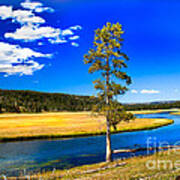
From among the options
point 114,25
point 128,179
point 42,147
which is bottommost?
point 42,147

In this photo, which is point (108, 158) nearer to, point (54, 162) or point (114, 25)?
point (54, 162)

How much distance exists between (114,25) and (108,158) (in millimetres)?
16153

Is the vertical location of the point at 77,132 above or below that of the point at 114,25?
below

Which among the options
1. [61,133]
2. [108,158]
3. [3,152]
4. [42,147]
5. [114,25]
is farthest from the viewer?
Answer: [61,133]

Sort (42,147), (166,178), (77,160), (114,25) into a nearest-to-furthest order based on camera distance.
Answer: (166,178) → (114,25) → (77,160) → (42,147)

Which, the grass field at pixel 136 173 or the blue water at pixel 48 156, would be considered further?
the blue water at pixel 48 156

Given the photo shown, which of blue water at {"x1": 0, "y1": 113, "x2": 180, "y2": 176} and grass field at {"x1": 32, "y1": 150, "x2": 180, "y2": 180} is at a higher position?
grass field at {"x1": 32, "y1": 150, "x2": 180, "y2": 180}

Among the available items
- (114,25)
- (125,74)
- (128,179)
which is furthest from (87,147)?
(128,179)

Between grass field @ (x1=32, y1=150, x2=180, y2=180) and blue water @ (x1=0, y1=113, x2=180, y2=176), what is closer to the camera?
grass field @ (x1=32, y1=150, x2=180, y2=180)

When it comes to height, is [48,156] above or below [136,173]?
below

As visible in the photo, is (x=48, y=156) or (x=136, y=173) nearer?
(x=136, y=173)

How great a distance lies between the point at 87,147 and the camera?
4038 cm

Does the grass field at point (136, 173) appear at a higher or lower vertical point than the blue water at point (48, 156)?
higher

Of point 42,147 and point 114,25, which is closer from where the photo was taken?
point 114,25
